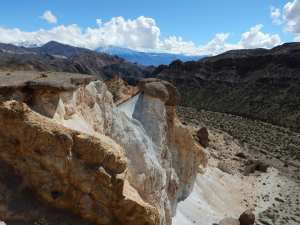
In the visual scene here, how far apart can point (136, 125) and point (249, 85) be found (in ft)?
238

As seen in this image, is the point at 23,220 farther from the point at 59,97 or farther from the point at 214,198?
the point at 214,198

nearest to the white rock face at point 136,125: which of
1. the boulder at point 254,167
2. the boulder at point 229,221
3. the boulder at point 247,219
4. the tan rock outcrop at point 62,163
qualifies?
the tan rock outcrop at point 62,163

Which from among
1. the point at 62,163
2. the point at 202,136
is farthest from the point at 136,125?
the point at 202,136

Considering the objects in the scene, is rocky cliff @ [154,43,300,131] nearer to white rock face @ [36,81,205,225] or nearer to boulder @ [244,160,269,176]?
boulder @ [244,160,269,176]

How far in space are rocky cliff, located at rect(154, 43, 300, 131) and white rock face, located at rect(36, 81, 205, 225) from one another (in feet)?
153

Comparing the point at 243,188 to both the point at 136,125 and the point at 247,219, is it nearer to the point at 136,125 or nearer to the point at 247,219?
the point at 247,219

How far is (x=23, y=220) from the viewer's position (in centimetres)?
734

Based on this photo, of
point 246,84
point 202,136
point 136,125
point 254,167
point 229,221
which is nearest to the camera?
point 136,125

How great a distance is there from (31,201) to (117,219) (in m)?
1.97

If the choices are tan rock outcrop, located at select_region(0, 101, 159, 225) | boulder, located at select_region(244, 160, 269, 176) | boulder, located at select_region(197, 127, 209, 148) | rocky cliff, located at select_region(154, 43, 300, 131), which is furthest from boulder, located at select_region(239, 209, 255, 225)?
rocky cliff, located at select_region(154, 43, 300, 131)

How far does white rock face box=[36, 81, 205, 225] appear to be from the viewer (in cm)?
976

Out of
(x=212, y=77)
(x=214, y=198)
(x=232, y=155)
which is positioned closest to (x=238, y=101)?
(x=212, y=77)

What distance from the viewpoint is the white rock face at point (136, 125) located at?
32.0ft

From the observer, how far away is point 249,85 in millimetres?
82000
